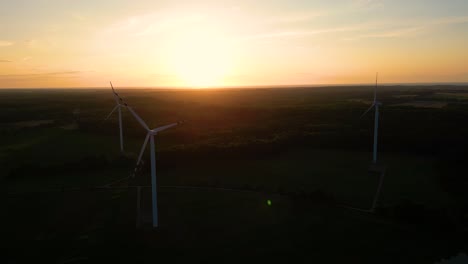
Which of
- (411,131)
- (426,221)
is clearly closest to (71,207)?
(426,221)

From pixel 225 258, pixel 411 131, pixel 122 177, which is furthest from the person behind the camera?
pixel 411 131

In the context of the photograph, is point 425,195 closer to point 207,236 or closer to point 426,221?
point 426,221

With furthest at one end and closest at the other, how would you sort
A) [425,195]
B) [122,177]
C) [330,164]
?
[330,164]
[122,177]
[425,195]

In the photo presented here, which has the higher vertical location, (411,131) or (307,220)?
(411,131)

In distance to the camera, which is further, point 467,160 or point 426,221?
point 467,160

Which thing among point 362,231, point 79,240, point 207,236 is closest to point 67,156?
point 79,240

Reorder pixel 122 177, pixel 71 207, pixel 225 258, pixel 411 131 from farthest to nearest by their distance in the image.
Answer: pixel 411 131, pixel 122 177, pixel 71 207, pixel 225 258

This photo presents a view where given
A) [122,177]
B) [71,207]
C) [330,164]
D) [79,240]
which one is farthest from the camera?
[330,164]

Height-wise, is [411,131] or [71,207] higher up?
[411,131]

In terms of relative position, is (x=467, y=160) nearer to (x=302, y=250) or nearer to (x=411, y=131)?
(x=411, y=131)
